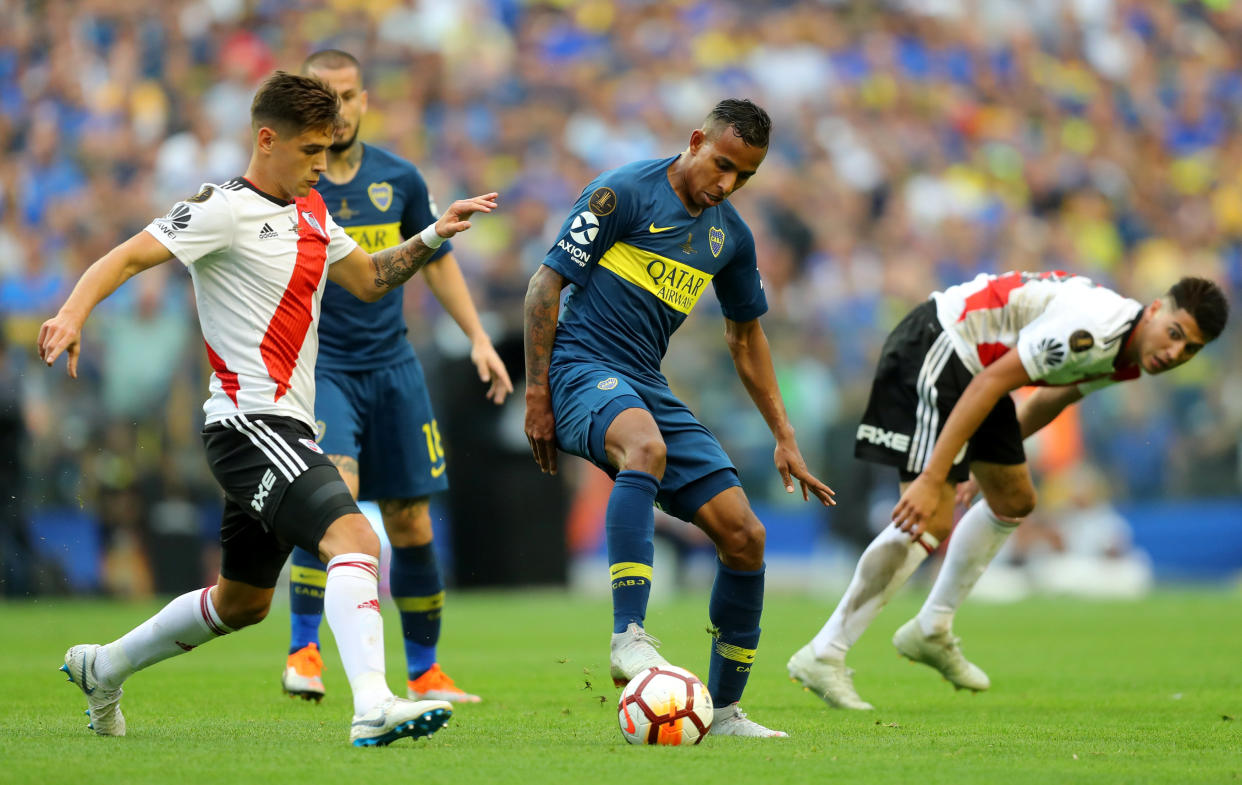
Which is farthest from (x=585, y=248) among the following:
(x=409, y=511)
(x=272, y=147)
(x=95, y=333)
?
(x=95, y=333)

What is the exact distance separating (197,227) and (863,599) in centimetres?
370

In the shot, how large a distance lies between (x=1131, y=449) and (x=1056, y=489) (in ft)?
2.86

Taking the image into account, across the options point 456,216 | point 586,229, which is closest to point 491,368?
point 586,229

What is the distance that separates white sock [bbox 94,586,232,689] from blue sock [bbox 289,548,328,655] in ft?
5.77

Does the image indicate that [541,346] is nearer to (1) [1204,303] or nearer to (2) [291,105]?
(2) [291,105]

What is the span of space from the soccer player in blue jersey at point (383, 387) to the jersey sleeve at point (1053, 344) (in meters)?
2.40

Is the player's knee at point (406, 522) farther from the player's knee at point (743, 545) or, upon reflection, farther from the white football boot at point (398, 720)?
the white football boot at point (398, 720)

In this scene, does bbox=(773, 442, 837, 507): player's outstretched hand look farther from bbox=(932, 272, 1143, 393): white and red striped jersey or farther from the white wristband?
the white wristband

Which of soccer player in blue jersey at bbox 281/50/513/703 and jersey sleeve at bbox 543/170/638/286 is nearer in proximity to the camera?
jersey sleeve at bbox 543/170/638/286

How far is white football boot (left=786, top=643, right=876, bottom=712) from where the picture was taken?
6.77 m

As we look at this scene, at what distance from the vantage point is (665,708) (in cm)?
494

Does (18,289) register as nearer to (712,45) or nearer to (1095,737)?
(712,45)

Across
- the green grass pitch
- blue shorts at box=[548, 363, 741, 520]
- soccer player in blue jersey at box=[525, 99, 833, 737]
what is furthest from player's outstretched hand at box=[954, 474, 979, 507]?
blue shorts at box=[548, 363, 741, 520]

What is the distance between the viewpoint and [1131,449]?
1568cm
